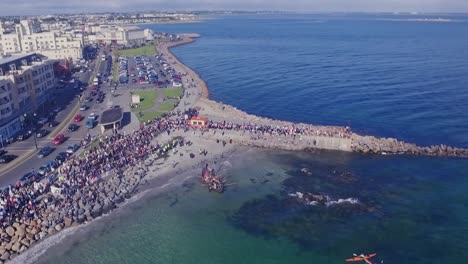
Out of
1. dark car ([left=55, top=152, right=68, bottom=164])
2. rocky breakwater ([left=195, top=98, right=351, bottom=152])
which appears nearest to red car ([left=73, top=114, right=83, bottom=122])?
dark car ([left=55, top=152, right=68, bottom=164])

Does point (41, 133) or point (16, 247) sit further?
point (41, 133)

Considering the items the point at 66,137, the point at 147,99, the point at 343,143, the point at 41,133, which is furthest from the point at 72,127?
the point at 343,143

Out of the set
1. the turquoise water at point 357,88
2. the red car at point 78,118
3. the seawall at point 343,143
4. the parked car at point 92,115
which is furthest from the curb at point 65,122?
the turquoise water at point 357,88

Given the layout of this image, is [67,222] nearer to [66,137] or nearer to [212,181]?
[212,181]

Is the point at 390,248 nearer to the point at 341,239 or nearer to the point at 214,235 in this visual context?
the point at 341,239

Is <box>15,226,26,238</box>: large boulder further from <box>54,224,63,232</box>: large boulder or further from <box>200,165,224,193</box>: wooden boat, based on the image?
<box>200,165,224,193</box>: wooden boat
